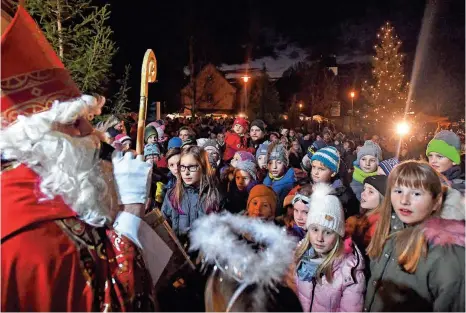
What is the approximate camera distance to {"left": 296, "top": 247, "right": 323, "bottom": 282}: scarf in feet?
10.6

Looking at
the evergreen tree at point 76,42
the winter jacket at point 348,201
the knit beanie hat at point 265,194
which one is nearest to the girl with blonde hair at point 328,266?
the knit beanie hat at point 265,194

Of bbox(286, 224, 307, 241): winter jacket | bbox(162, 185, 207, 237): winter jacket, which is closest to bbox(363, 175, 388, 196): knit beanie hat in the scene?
bbox(286, 224, 307, 241): winter jacket

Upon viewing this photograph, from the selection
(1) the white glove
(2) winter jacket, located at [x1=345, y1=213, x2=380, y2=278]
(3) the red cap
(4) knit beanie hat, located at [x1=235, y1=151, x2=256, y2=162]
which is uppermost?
(3) the red cap

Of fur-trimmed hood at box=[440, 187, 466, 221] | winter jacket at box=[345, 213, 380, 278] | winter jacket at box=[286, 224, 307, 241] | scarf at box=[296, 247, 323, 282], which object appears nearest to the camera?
fur-trimmed hood at box=[440, 187, 466, 221]

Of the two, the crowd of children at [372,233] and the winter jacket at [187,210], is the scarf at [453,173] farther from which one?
the winter jacket at [187,210]

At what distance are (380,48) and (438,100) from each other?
868 centimetres

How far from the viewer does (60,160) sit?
1.96 meters

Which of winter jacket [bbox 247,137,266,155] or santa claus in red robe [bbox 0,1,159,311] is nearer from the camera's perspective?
santa claus in red robe [bbox 0,1,159,311]

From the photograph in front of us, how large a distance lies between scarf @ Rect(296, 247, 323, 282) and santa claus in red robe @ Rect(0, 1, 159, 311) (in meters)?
1.47

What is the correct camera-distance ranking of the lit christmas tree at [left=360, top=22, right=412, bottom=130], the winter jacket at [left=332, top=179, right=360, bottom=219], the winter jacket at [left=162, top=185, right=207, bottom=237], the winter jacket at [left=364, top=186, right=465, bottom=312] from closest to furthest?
the winter jacket at [left=364, top=186, right=465, bottom=312] → the winter jacket at [left=162, top=185, right=207, bottom=237] → the winter jacket at [left=332, top=179, right=360, bottom=219] → the lit christmas tree at [left=360, top=22, right=412, bottom=130]

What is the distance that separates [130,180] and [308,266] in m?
1.70

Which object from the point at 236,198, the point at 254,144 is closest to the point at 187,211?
the point at 236,198

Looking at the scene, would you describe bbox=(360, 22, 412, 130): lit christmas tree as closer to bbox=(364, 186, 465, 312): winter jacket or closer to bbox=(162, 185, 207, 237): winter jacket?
bbox=(162, 185, 207, 237): winter jacket

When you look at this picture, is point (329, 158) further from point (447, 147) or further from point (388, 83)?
point (388, 83)
